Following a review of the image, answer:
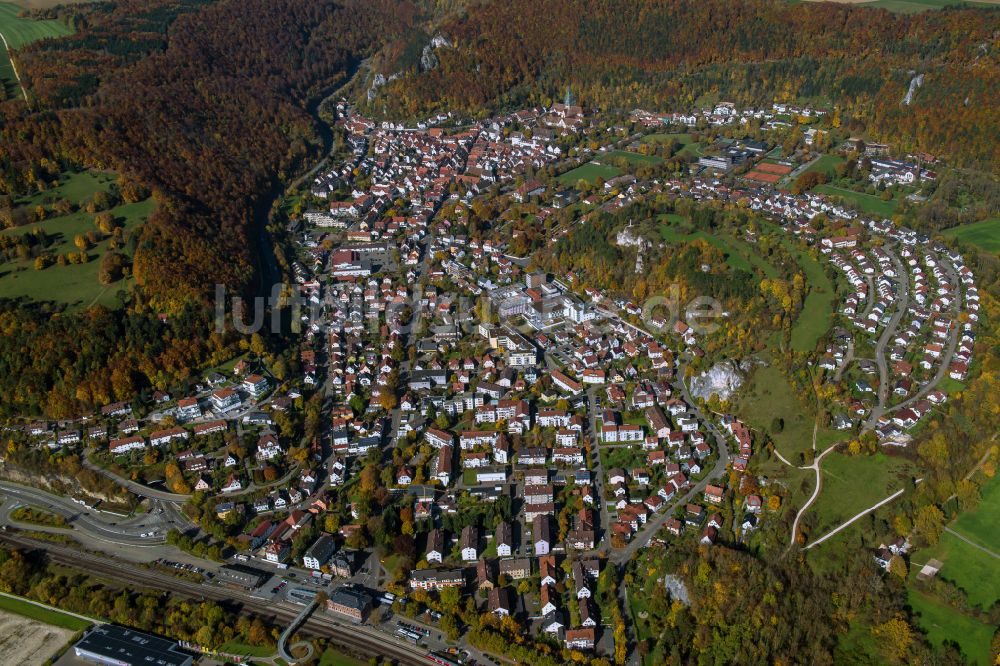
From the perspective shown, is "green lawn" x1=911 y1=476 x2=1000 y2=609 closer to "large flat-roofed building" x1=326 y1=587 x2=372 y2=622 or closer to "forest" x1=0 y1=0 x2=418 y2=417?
"large flat-roofed building" x1=326 y1=587 x2=372 y2=622

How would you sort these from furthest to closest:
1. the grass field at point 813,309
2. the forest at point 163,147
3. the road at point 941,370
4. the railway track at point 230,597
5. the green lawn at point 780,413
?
the grass field at point 813,309
the forest at point 163,147
the road at point 941,370
the green lawn at point 780,413
the railway track at point 230,597

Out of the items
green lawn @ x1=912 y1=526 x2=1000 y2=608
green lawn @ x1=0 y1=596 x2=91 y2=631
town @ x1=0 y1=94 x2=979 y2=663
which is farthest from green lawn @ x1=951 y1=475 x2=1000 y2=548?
green lawn @ x1=0 y1=596 x2=91 y2=631

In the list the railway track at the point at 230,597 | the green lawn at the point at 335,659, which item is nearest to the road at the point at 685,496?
the railway track at the point at 230,597

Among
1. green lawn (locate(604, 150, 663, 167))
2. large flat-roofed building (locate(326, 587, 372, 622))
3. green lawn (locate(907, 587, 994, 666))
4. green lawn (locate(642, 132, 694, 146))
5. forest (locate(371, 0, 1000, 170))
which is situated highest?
forest (locate(371, 0, 1000, 170))

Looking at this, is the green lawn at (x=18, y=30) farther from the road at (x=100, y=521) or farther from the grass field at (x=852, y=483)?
the grass field at (x=852, y=483)

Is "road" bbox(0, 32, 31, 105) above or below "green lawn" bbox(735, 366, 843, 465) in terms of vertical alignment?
above

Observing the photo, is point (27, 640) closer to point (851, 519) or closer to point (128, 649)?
point (128, 649)

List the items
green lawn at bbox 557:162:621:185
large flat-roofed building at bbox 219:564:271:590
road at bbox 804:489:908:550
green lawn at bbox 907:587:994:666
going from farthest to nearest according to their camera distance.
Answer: green lawn at bbox 557:162:621:185
road at bbox 804:489:908:550
large flat-roofed building at bbox 219:564:271:590
green lawn at bbox 907:587:994:666
